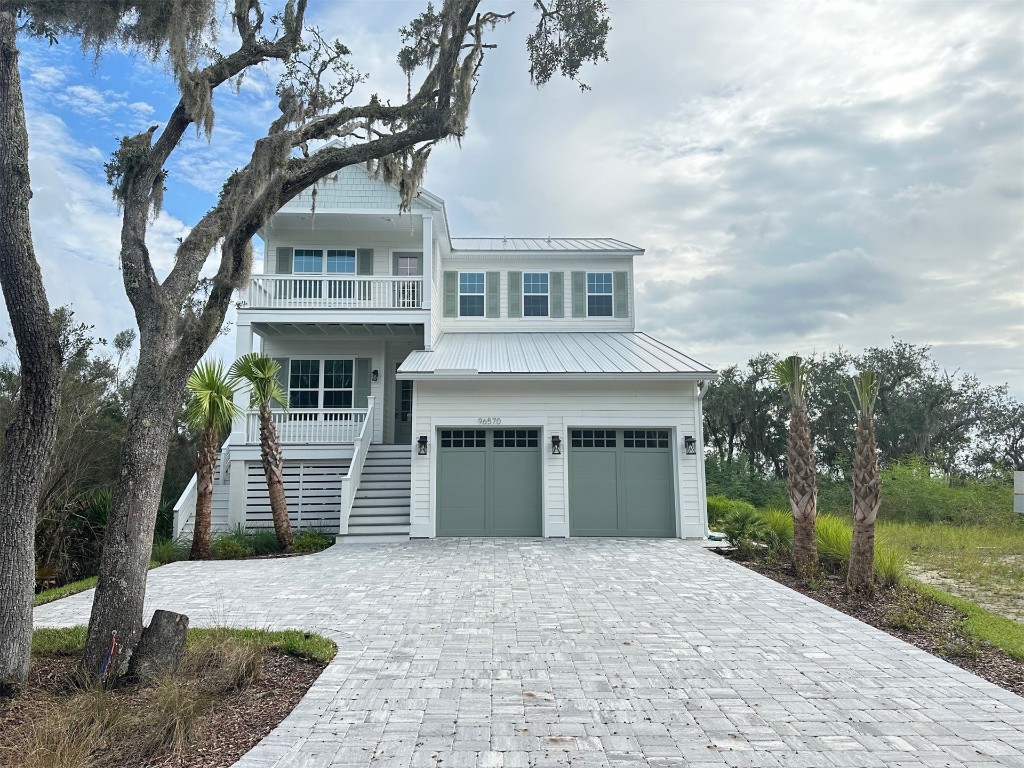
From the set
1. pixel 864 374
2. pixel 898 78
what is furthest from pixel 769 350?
pixel 864 374

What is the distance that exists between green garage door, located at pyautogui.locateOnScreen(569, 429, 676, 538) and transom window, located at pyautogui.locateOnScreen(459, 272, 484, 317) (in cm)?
584

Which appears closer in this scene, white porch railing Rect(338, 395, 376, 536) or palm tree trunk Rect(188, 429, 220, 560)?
palm tree trunk Rect(188, 429, 220, 560)

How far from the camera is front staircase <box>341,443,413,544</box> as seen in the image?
11.9 m

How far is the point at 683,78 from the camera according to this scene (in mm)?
11312

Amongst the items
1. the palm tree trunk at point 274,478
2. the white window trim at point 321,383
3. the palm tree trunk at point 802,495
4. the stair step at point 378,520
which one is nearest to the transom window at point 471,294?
the white window trim at point 321,383

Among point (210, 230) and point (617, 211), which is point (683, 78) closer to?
point (617, 211)

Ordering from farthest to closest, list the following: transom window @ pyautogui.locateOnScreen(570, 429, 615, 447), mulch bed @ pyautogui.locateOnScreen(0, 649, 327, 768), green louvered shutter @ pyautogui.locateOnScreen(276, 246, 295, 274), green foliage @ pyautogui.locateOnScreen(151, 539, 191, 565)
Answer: green louvered shutter @ pyautogui.locateOnScreen(276, 246, 295, 274), transom window @ pyautogui.locateOnScreen(570, 429, 615, 447), green foliage @ pyautogui.locateOnScreen(151, 539, 191, 565), mulch bed @ pyautogui.locateOnScreen(0, 649, 327, 768)

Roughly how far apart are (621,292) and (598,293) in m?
0.65

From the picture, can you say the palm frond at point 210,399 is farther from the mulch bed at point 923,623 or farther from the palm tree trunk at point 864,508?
the palm tree trunk at point 864,508

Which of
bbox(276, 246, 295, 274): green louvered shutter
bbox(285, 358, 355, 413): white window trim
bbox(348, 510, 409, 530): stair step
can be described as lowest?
bbox(348, 510, 409, 530): stair step

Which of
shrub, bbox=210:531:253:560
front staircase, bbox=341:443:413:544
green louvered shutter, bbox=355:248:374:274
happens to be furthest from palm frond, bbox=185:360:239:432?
green louvered shutter, bbox=355:248:374:274

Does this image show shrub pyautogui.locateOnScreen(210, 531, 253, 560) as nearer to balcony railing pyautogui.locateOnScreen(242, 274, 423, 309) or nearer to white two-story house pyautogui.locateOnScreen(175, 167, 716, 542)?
white two-story house pyautogui.locateOnScreen(175, 167, 716, 542)

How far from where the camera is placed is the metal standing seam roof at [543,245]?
54.9 ft

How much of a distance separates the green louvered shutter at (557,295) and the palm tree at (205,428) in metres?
9.08
